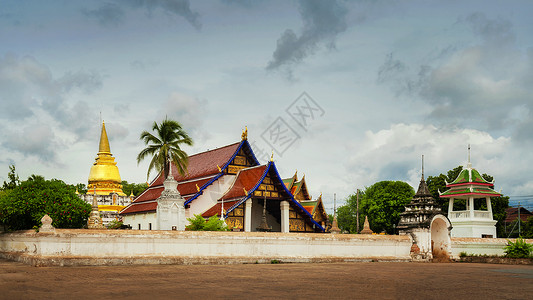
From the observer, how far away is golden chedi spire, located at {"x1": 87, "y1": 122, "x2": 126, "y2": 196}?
186 feet

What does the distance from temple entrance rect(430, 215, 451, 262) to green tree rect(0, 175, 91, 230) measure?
17.4m

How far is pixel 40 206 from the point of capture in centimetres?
2114

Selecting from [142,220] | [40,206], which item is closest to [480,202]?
[142,220]

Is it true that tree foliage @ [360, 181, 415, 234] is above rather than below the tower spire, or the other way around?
below

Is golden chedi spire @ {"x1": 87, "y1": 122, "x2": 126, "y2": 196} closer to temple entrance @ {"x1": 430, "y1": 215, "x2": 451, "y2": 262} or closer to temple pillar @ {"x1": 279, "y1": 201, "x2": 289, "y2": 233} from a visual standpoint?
temple pillar @ {"x1": 279, "y1": 201, "x2": 289, "y2": 233}

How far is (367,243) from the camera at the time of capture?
23.8 meters

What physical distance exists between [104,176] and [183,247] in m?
41.0

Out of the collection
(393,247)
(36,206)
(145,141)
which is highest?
(145,141)

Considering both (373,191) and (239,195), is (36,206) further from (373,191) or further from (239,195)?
(373,191)

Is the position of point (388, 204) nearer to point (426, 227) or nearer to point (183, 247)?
point (426, 227)

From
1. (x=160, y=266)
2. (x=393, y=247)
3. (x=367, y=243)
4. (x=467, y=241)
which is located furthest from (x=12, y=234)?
(x=467, y=241)

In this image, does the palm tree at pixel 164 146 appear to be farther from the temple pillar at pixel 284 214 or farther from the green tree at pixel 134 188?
the green tree at pixel 134 188

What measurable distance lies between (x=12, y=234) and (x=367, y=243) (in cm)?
1548

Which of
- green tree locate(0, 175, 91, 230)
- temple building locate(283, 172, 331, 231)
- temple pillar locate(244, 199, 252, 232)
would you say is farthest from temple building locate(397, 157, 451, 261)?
green tree locate(0, 175, 91, 230)
